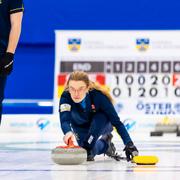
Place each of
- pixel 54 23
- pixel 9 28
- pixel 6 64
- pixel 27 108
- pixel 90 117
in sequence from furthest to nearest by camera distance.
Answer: pixel 27 108
pixel 54 23
pixel 90 117
pixel 9 28
pixel 6 64

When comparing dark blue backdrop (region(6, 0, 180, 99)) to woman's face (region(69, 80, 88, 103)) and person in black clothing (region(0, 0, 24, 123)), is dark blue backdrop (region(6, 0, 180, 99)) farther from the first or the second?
person in black clothing (region(0, 0, 24, 123))

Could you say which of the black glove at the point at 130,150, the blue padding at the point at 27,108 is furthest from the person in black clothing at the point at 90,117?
the blue padding at the point at 27,108

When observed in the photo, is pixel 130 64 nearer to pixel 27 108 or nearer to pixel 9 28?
pixel 27 108

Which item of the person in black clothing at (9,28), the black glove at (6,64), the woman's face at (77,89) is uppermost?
the person in black clothing at (9,28)

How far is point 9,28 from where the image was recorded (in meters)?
4.15

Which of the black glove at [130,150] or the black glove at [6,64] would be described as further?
the black glove at [130,150]

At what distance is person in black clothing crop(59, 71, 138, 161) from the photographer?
4.33 m

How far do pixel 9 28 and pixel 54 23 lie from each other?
27.7 ft

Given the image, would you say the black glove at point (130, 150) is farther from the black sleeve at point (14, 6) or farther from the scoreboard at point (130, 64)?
the scoreboard at point (130, 64)

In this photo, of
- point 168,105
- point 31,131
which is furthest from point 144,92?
point 31,131

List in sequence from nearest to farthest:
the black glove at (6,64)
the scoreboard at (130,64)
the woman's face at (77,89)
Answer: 1. the black glove at (6,64)
2. the woman's face at (77,89)
3. the scoreboard at (130,64)

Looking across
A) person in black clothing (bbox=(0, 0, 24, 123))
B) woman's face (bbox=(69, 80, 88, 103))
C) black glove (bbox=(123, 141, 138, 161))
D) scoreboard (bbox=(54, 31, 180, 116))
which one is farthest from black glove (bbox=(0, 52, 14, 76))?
scoreboard (bbox=(54, 31, 180, 116))

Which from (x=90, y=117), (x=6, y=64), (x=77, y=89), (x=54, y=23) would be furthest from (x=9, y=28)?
(x=54, y=23)

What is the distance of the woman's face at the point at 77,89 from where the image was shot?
4246mm
